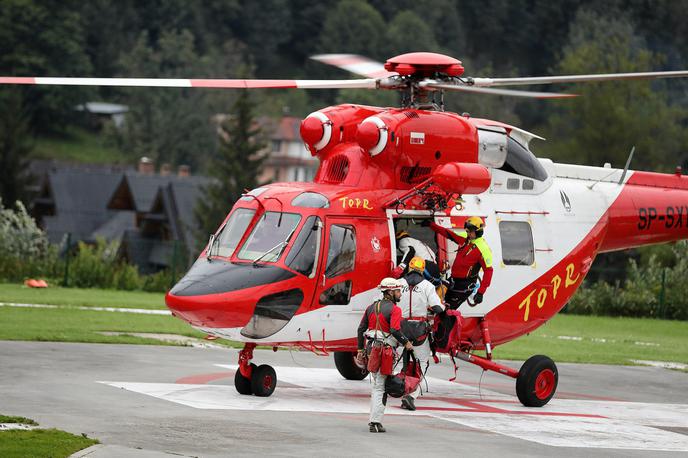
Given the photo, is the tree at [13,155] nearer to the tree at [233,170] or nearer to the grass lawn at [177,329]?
the tree at [233,170]

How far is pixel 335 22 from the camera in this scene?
166 metres

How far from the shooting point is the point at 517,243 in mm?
19875

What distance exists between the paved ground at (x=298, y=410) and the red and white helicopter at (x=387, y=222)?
0.86 meters

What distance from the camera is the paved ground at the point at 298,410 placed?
48.4 feet

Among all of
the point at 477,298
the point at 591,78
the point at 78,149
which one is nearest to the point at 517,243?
the point at 477,298

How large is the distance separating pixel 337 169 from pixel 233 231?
1918 mm

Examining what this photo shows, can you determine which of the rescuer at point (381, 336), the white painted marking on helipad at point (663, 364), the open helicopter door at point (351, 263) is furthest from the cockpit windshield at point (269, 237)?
the white painted marking on helipad at point (663, 364)

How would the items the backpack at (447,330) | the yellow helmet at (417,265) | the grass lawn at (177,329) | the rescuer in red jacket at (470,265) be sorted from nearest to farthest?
the yellow helmet at (417,265), the backpack at (447,330), the rescuer in red jacket at (470,265), the grass lawn at (177,329)

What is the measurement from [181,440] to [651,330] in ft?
72.1

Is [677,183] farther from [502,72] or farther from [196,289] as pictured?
[502,72]

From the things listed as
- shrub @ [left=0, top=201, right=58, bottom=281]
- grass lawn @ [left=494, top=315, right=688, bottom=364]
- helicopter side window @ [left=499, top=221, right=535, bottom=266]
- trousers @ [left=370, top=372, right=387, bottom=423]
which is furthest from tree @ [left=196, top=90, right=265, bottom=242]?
trousers @ [left=370, top=372, right=387, bottom=423]

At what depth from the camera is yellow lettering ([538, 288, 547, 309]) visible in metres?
20.1

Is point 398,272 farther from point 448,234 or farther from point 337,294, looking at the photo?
point 448,234

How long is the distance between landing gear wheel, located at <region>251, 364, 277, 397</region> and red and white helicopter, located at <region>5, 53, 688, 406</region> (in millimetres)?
20
